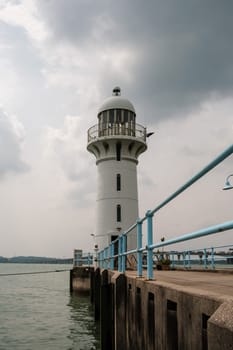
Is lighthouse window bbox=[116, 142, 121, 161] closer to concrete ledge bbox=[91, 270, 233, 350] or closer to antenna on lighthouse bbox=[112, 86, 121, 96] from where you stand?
antenna on lighthouse bbox=[112, 86, 121, 96]

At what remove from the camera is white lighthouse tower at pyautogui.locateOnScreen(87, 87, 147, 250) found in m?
25.2

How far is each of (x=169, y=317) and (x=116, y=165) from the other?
2249 centimetres

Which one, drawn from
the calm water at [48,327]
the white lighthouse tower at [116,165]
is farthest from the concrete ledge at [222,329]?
the white lighthouse tower at [116,165]

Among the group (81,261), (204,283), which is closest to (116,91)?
(81,261)

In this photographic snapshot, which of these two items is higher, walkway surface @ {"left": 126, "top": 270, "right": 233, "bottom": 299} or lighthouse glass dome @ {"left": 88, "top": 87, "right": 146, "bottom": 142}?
lighthouse glass dome @ {"left": 88, "top": 87, "right": 146, "bottom": 142}

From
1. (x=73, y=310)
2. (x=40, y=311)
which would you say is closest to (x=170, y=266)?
(x=73, y=310)

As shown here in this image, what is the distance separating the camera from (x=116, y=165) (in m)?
26.3

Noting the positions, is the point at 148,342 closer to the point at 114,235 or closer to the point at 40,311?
the point at 40,311

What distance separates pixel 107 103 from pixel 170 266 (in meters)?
12.6

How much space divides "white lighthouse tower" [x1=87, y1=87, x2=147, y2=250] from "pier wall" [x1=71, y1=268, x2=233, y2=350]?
690 inches

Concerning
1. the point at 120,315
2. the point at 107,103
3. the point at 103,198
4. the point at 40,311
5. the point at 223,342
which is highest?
the point at 107,103

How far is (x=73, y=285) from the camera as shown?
26.1 meters

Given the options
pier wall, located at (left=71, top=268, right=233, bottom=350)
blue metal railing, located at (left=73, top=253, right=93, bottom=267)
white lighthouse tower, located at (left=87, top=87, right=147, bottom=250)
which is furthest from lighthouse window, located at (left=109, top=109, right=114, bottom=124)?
pier wall, located at (left=71, top=268, right=233, bottom=350)

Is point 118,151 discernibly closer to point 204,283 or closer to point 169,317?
point 204,283
